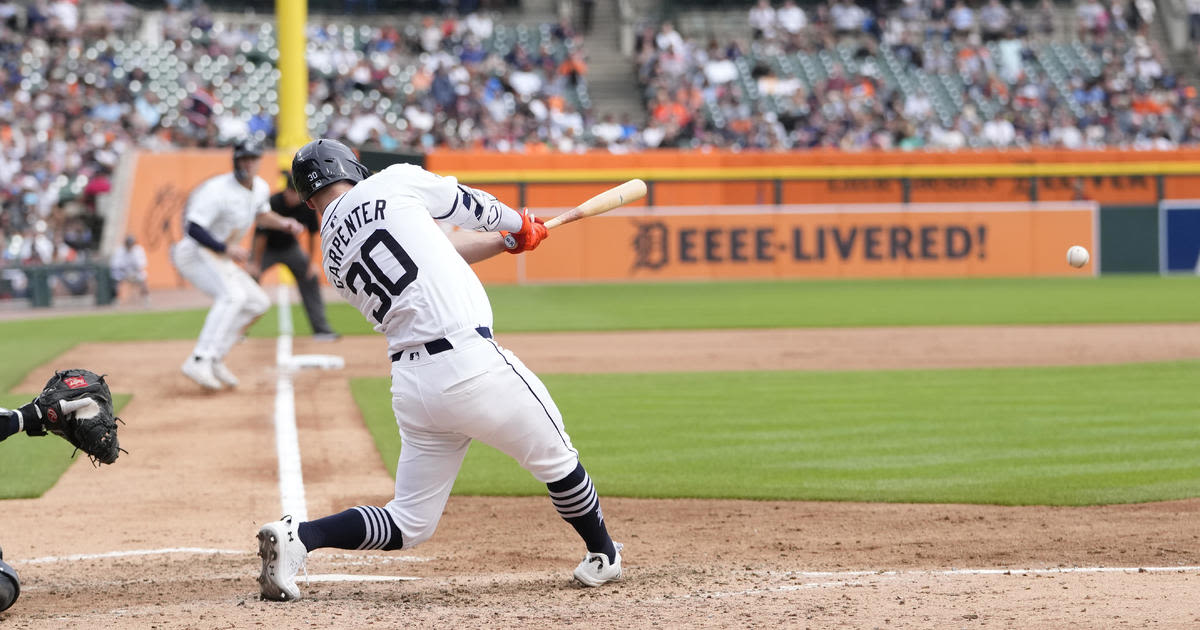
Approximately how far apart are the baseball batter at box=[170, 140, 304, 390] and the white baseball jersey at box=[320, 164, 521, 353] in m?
6.43

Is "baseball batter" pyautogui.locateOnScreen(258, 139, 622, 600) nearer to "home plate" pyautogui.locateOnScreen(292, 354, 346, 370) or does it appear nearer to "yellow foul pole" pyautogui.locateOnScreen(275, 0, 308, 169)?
"home plate" pyautogui.locateOnScreen(292, 354, 346, 370)

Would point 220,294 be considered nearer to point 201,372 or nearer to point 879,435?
point 201,372

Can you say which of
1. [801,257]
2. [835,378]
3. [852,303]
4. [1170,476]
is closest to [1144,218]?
[801,257]

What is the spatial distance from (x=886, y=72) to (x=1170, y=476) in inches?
1040

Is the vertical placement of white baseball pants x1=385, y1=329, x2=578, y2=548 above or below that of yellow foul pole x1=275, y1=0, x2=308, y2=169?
below

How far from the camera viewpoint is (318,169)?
17.1 feet

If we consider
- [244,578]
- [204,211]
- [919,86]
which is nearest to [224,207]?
[204,211]

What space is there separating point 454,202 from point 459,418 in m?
0.84

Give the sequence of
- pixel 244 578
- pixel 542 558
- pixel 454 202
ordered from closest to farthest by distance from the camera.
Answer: pixel 454 202 < pixel 244 578 < pixel 542 558

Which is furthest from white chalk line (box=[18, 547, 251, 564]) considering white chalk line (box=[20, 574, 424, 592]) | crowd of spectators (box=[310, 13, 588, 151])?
crowd of spectators (box=[310, 13, 588, 151])

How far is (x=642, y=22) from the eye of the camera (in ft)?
116

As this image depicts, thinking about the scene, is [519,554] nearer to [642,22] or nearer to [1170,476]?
[1170,476]

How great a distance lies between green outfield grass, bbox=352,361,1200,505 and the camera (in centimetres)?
755

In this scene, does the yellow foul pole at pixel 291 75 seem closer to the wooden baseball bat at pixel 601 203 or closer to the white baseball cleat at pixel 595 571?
the wooden baseball bat at pixel 601 203
